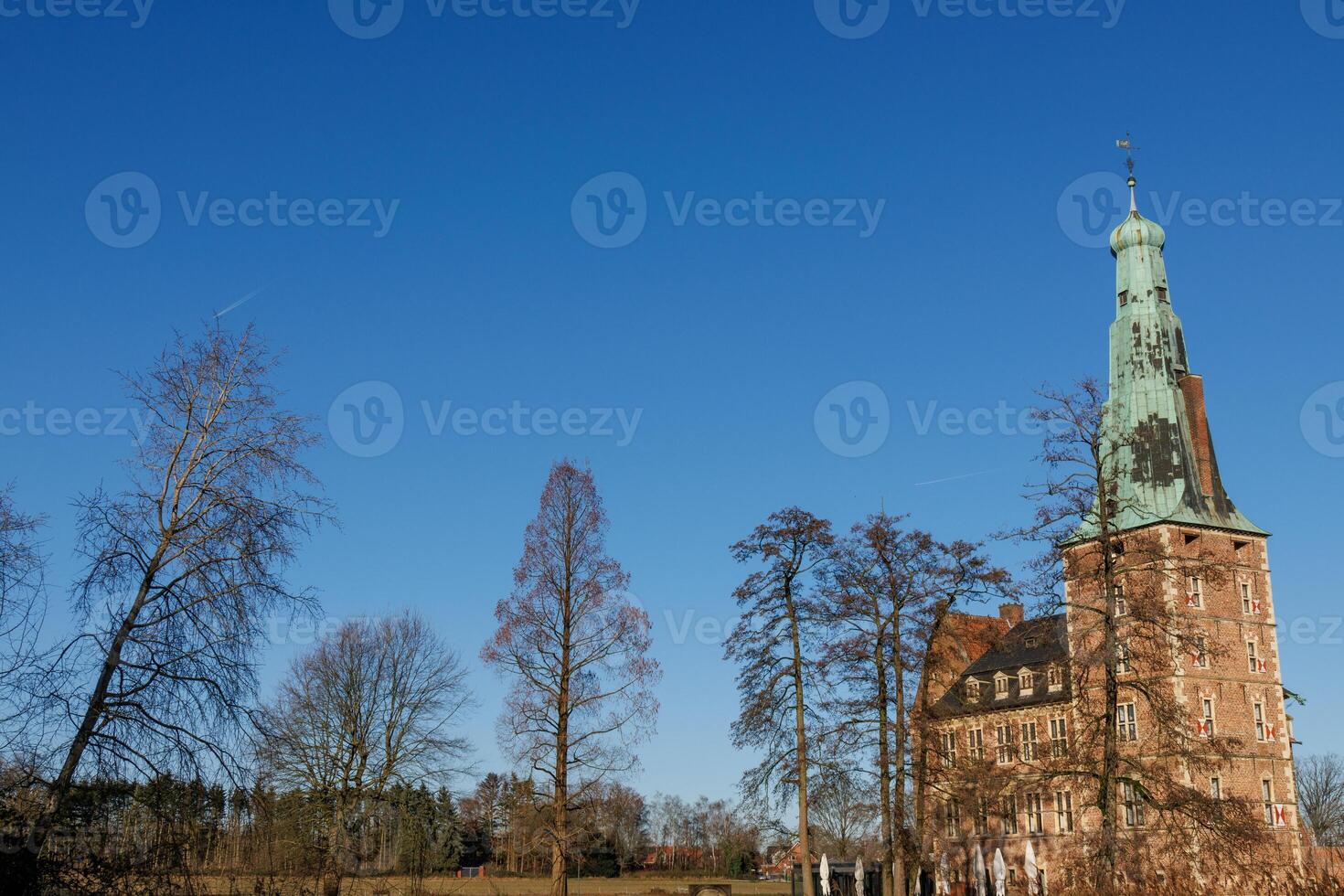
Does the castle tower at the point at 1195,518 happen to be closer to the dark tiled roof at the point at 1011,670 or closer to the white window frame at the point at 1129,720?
the white window frame at the point at 1129,720

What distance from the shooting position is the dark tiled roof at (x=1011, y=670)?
3008 centimetres

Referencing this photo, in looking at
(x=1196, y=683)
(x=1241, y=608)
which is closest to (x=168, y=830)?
(x=1196, y=683)

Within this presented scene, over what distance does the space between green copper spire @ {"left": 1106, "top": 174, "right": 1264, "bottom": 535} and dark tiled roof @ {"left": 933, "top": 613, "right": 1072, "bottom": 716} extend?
9899 mm

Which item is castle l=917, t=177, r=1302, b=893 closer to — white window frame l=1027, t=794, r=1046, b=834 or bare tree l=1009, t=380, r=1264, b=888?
white window frame l=1027, t=794, r=1046, b=834

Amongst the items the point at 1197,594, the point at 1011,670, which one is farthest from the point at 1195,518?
the point at 1011,670

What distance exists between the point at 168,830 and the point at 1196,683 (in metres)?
51.5

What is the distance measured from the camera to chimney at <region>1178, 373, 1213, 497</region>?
198 ft

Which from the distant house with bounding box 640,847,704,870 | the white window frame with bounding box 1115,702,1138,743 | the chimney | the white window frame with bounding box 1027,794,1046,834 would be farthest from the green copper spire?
the distant house with bounding box 640,847,704,870

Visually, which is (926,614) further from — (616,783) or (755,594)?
(616,783)

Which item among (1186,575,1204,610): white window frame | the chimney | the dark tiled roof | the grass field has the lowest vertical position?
the grass field

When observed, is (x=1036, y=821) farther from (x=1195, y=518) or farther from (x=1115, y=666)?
(x=1115, y=666)

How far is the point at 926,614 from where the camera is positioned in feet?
120

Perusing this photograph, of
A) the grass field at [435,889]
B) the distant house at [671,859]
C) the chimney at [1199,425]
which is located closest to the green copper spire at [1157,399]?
the chimney at [1199,425]

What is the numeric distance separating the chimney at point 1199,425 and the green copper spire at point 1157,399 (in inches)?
1.9
